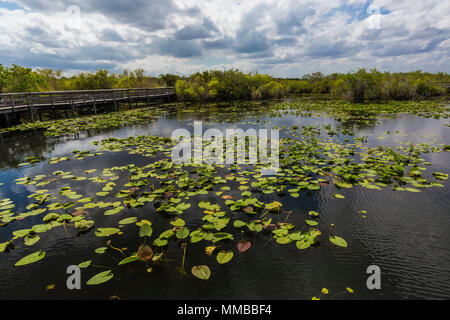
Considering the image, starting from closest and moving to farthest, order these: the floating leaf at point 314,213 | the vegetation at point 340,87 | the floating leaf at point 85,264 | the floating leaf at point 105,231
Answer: the floating leaf at point 85,264 < the floating leaf at point 105,231 < the floating leaf at point 314,213 < the vegetation at point 340,87

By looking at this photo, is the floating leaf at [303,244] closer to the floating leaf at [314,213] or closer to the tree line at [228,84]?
the floating leaf at [314,213]

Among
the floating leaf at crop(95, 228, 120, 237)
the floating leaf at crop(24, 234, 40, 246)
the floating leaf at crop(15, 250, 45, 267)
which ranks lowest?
the floating leaf at crop(15, 250, 45, 267)

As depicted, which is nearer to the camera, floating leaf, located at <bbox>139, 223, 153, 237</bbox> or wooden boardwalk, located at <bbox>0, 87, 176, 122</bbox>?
floating leaf, located at <bbox>139, 223, 153, 237</bbox>

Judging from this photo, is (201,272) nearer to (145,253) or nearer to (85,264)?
(145,253)

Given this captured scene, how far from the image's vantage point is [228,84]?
103 ft

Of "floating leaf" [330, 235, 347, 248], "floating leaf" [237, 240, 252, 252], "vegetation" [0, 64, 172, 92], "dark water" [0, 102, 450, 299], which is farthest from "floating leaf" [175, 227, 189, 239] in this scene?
"vegetation" [0, 64, 172, 92]

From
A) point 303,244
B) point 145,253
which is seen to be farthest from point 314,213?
point 145,253

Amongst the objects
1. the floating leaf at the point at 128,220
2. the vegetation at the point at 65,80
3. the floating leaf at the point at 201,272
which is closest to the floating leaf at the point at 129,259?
the floating leaf at the point at 201,272

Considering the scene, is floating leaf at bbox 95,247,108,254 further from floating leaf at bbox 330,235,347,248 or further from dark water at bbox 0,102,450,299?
floating leaf at bbox 330,235,347,248

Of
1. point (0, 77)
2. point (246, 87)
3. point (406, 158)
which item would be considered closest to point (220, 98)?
point (246, 87)

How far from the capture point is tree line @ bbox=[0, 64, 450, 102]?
22981 millimetres

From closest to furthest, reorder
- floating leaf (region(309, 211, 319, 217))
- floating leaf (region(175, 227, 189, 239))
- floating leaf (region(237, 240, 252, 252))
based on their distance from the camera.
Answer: floating leaf (region(237, 240, 252, 252)), floating leaf (region(175, 227, 189, 239)), floating leaf (region(309, 211, 319, 217))

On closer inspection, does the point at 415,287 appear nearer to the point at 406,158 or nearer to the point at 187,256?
the point at 187,256

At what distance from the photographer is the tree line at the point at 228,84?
75.4 feet
